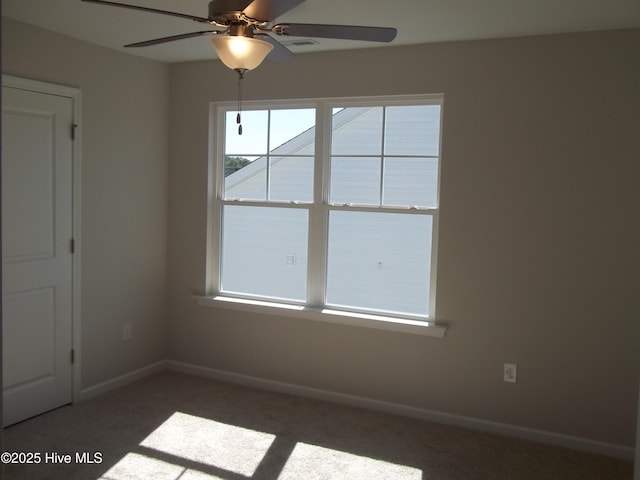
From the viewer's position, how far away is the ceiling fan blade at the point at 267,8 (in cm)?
201

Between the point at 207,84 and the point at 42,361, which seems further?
the point at 207,84

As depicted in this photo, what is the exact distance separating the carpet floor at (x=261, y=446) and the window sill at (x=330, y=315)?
1.96ft

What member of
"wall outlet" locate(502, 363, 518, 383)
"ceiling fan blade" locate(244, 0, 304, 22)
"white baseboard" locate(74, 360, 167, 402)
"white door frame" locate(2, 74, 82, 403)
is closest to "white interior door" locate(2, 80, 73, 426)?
"white door frame" locate(2, 74, 82, 403)

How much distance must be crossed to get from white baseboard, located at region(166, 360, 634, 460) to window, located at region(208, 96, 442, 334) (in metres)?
0.60

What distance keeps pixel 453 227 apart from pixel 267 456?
1.79 metres

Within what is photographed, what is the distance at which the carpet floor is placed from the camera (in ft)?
9.80

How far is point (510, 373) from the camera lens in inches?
138

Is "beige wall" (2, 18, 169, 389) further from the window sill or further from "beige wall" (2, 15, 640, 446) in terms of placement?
the window sill

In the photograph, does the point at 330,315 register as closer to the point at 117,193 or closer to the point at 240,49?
the point at 117,193

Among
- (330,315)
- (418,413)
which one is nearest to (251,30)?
(330,315)

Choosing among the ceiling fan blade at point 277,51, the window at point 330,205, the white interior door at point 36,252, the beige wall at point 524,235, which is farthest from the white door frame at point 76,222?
the ceiling fan blade at point 277,51

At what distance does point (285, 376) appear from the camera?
13.7 ft

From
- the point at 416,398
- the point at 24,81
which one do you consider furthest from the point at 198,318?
the point at 24,81

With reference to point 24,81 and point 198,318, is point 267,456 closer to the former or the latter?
point 198,318
